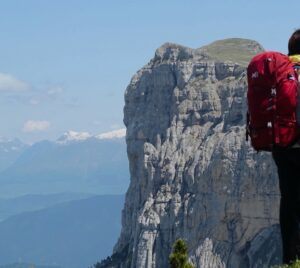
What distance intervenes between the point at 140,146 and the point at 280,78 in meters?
121

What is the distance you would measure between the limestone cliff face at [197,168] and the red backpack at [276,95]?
256 ft

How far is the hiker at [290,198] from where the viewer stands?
454 inches

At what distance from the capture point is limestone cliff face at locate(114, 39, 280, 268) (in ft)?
331

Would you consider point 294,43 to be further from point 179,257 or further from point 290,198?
point 179,257

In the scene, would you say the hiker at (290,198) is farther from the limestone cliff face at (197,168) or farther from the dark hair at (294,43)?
the limestone cliff face at (197,168)

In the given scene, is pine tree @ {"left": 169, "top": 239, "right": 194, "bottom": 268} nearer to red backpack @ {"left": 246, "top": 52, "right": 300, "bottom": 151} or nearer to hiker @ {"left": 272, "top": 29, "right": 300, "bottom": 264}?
hiker @ {"left": 272, "top": 29, "right": 300, "bottom": 264}

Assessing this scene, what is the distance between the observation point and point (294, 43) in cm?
1170

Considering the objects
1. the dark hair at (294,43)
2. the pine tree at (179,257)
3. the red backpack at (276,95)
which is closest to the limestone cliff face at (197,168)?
the pine tree at (179,257)

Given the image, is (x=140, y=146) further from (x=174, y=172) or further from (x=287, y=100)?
(x=287, y=100)

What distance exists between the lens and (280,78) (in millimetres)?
11062

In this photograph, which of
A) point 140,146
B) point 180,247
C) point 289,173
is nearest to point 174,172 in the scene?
point 140,146

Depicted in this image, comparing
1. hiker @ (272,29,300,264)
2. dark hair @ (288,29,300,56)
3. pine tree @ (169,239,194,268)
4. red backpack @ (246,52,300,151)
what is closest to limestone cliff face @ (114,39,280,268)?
pine tree @ (169,239,194,268)

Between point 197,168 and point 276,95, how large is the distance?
104m

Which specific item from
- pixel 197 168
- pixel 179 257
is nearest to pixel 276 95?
pixel 179 257
